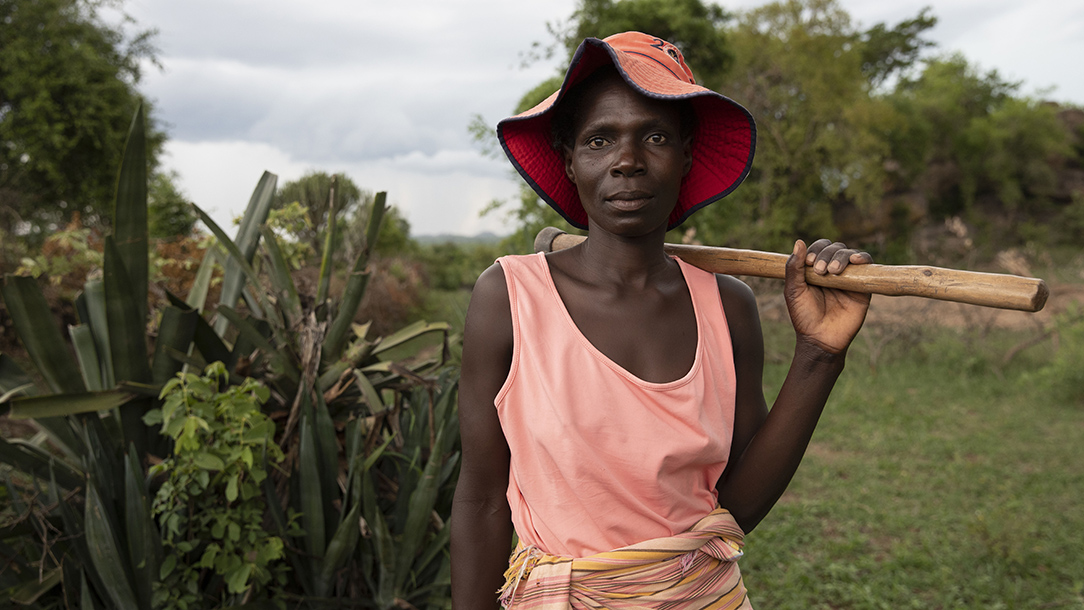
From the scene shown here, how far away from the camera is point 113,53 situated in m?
15.2

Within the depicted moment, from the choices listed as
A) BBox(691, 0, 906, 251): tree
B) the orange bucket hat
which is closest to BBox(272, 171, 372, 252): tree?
BBox(691, 0, 906, 251): tree

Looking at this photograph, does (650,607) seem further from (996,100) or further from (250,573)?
(996,100)

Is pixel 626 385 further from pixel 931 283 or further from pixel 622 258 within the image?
pixel 931 283

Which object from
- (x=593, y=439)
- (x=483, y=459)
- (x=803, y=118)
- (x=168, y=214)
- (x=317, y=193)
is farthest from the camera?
(x=803, y=118)

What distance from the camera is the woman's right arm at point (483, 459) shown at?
4.17 feet

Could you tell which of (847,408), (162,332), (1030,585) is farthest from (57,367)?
(847,408)

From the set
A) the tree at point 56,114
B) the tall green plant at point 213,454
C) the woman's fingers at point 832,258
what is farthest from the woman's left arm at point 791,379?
the tree at point 56,114

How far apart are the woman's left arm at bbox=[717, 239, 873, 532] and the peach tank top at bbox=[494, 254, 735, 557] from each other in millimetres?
117

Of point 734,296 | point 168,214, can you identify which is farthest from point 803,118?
point 734,296

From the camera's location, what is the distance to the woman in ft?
3.94

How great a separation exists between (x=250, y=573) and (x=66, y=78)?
48.9 feet

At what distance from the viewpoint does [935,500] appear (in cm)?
484

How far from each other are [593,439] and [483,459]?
0.24 meters

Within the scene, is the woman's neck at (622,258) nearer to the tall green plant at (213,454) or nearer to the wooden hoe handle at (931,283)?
the wooden hoe handle at (931,283)
